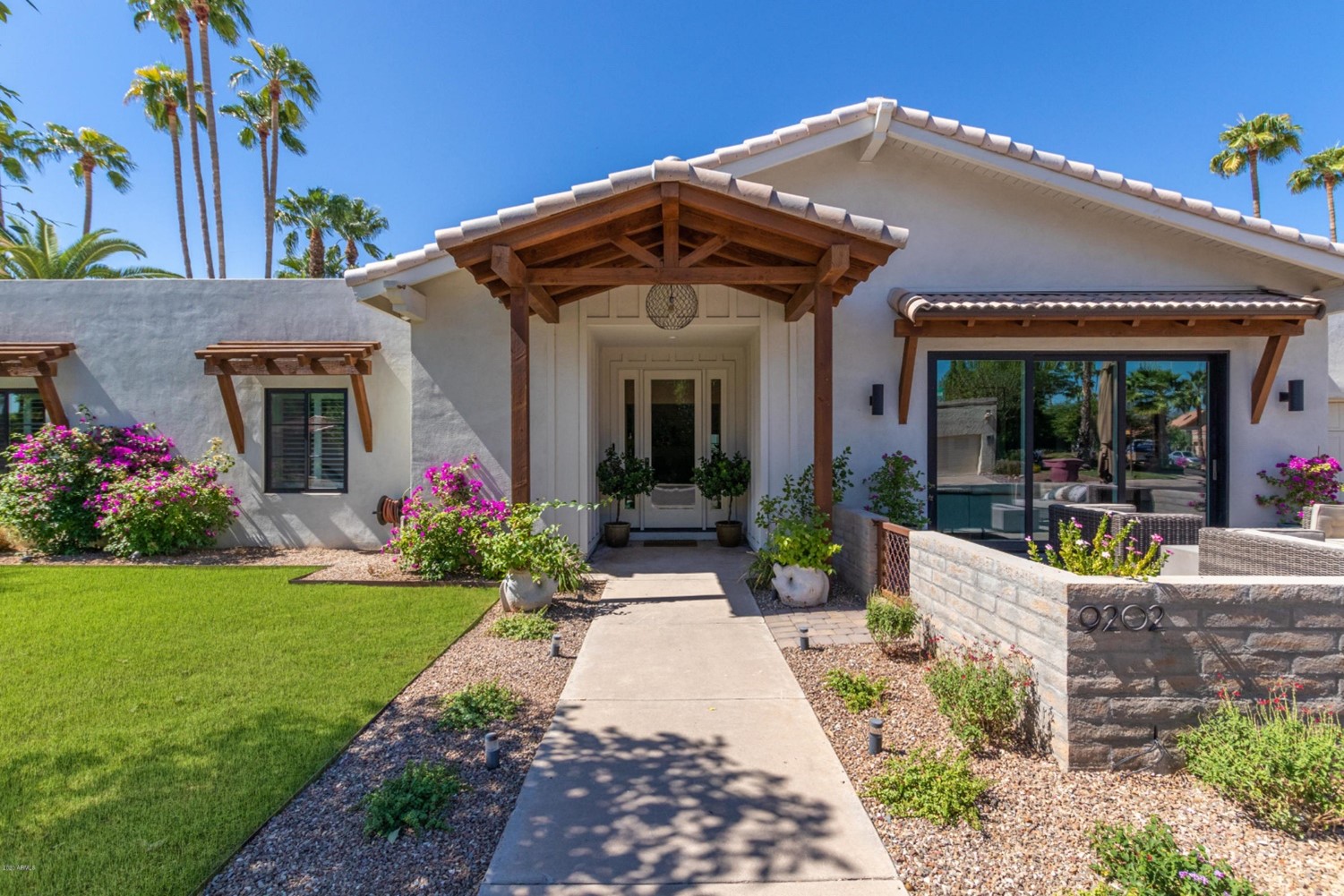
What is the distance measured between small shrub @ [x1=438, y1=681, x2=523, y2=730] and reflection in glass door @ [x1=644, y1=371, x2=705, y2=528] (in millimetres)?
6335

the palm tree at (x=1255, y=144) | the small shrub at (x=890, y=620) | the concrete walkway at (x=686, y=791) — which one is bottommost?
the concrete walkway at (x=686, y=791)

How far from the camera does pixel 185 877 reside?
2.37m

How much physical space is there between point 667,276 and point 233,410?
23.3ft

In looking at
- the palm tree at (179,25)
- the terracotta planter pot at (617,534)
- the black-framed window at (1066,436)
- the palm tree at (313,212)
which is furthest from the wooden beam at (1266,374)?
the palm tree at (313,212)

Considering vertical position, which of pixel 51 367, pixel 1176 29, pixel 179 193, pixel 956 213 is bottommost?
pixel 51 367

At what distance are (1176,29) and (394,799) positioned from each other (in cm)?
1427

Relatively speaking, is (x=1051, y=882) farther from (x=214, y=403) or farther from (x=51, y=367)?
(x=51, y=367)

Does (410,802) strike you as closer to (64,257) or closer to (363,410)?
(363,410)

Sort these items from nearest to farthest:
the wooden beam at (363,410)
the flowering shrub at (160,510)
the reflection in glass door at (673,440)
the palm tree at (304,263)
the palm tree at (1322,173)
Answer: the flowering shrub at (160,510) → the wooden beam at (363,410) → the reflection in glass door at (673,440) → the palm tree at (1322,173) → the palm tree at (304,263)

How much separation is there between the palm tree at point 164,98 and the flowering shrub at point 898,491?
24306 mm

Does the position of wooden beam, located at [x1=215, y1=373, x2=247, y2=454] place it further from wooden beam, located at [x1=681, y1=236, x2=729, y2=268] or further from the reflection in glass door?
wooden beam, located at [x1=681, y1=236, x2=729, y2=268]

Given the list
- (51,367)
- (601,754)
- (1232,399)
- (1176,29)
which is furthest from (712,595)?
(1176,29)

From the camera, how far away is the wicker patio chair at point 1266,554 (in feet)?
13.9

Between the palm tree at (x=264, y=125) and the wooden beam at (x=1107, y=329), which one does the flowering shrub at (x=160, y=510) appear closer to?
the wooden beam at (x=1107, y=329)
